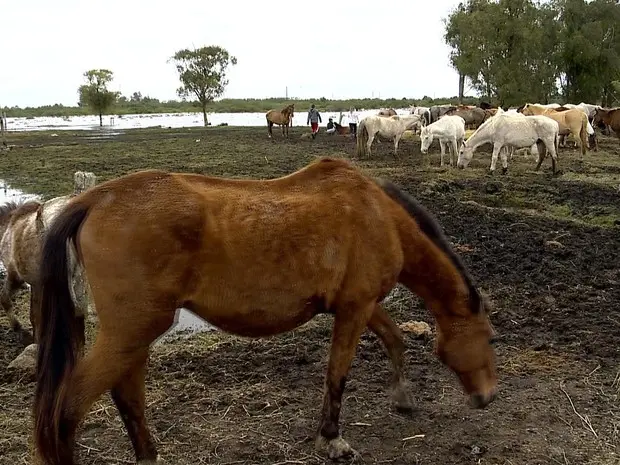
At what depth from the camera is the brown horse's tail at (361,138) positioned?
1975cm

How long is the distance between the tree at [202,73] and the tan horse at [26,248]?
1702 inches

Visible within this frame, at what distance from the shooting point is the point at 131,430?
3369 mm

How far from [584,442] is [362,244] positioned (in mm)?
1853

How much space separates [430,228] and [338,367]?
1.02 m

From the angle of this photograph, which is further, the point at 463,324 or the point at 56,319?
the point at 463,324

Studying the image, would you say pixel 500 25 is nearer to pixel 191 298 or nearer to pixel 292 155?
pixel 292 155

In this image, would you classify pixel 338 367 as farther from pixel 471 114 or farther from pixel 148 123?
pixel 148 123

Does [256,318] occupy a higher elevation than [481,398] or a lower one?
higher

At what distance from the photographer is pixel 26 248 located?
195 inches

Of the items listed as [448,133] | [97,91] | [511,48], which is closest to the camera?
[448,133]

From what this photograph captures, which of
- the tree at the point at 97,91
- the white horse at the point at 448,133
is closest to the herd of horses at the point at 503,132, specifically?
the white horse at the point at 448,133

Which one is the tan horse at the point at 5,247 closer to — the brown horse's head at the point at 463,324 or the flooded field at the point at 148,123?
the brown horse's head at the point at 463,324

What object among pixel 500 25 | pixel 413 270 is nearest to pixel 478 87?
pixel 500 25

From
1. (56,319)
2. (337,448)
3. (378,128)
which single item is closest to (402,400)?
(337,448)
